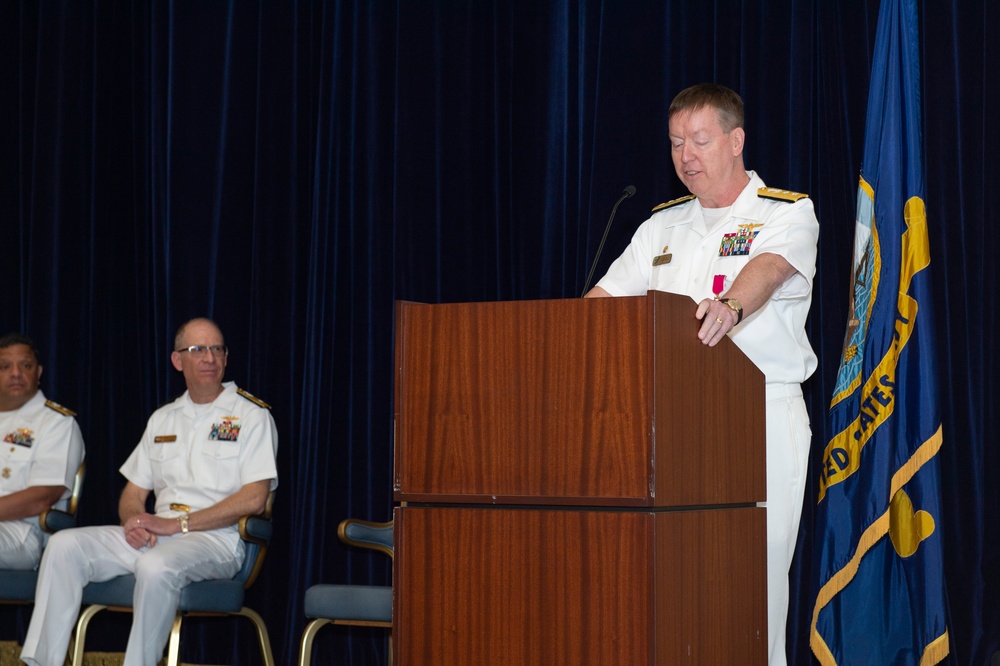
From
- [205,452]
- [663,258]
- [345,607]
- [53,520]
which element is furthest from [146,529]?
[663,258]

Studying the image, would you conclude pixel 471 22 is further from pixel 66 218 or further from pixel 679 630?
pixel 679 630

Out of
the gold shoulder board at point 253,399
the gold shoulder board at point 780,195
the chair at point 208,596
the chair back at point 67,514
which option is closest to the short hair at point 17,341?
the chair back at point 67,514

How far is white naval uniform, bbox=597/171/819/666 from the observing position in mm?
2516

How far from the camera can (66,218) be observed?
541 cm

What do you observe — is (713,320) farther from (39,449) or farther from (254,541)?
(39,449)

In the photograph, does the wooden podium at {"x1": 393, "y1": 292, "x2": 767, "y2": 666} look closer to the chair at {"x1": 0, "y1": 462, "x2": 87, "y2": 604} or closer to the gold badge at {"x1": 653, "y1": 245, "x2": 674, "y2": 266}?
the gold badge at {"x1": 653, "y1": 245, "x2": 674, "y2": 266}

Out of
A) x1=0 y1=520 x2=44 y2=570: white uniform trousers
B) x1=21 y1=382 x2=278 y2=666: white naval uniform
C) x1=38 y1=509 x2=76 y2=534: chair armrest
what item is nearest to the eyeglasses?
x1=21 y1=382 x2=278 y2=666: white naval uniform

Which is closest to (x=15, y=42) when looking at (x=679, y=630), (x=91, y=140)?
(x=91, y=140)

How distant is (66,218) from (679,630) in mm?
4305

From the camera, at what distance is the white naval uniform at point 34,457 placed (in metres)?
4.75

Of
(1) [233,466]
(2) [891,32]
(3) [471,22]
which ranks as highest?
(3) [471,22]

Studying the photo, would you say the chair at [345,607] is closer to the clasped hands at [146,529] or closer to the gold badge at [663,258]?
the clasped hands at [146,529]

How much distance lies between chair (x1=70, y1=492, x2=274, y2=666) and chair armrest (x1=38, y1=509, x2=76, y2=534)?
0.37m

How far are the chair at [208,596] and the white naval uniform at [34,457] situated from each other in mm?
492
